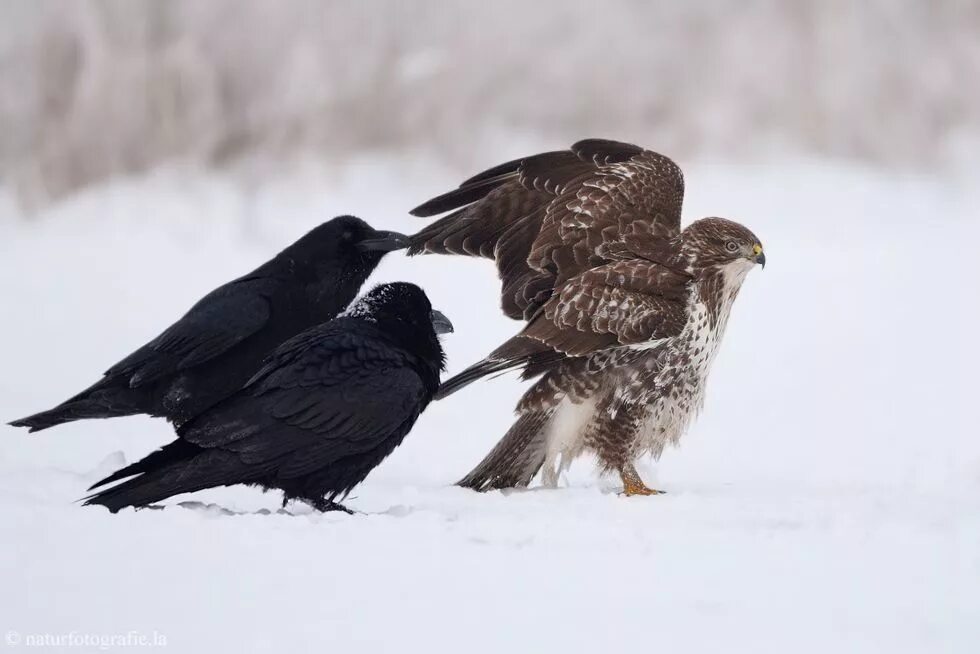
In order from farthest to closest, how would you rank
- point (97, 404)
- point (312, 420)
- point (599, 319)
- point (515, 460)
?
point (97, 404)
point (515, 460)
point (599, 319)
point (312, 420)

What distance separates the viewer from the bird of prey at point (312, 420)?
5.21 m

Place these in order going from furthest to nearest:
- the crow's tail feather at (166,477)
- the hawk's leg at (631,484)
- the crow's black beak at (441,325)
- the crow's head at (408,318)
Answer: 1. the hawk's leg at (631,484)
2. the crow's black beak at (441,325)
3. the crow's head at (408,318)
4. the crow's tail feather at (166,477)

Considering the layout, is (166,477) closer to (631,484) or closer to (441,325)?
(441,325)

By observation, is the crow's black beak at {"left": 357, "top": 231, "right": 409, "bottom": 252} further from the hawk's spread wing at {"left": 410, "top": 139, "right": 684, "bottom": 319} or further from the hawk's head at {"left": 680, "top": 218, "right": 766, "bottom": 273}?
the hawk's head at {"left": 680, "top": 218, "right": 766, "bottom": 273}

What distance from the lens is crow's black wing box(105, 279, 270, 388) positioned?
6.51m

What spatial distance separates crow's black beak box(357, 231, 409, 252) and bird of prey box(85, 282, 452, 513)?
978 millimetres

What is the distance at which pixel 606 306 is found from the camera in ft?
19.9

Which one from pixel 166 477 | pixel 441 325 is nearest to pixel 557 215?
pixel 441 325

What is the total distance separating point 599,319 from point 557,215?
77cm

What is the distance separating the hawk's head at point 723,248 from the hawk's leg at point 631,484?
1.03 metres

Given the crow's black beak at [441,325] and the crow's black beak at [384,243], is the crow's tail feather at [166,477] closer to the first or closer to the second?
the crow's black beak at [441,325]

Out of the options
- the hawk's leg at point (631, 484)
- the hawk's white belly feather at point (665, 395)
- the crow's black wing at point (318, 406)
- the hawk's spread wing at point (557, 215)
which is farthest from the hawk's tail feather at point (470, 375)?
the hawk's leg at point (631, 484)

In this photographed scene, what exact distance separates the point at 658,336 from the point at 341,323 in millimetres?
1496

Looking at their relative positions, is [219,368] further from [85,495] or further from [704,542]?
[704,542]
